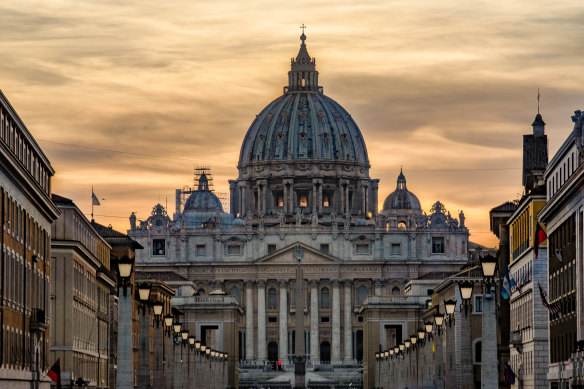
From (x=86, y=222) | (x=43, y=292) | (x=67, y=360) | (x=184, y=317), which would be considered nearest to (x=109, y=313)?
(x=86, y=222)

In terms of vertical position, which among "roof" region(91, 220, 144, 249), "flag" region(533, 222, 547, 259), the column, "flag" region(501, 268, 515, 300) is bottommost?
the column

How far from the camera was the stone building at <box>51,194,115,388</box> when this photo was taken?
8319 cm

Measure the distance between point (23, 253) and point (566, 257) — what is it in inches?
794

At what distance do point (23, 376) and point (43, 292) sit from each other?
29.5 feet

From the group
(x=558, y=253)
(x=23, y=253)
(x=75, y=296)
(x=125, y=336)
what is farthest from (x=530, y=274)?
(x=125, y=336)

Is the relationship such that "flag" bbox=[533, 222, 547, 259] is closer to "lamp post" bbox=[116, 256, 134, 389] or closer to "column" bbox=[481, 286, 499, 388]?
"column" bbox=[481, 286, 499, 388]

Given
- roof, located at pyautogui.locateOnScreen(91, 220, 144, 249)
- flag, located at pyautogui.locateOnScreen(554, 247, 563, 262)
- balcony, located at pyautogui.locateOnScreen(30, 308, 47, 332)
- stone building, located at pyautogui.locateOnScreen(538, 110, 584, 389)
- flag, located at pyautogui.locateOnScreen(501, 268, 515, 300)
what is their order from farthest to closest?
1. roof, located at pyautogui.locateOnScreen(91, 220, 144, 249)
2. flag, located at pyautogui.locateOnScreen(501, 268, 515, 300)
3. flag, located at pyautogui.locateOnScreen(554, 247, 563, 262)
4. balcony, located at pyautogui.locateOnScreen(30, 308, 47, 332)
5. stone building, located at pyautogui.locateOnScreen(538, 110, 584, 389)

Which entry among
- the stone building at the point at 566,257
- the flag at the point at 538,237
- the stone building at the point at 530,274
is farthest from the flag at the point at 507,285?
the stone building at the point at 566,257

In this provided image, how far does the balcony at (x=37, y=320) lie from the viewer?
6775cm

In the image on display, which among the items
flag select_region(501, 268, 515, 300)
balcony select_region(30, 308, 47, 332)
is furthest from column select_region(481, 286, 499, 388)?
flag select_region(501, 268, 515, 300)

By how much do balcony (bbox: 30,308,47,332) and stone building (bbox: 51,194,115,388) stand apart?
36.7ft

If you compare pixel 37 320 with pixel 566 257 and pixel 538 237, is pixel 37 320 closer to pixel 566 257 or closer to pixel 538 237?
pixel 566 257

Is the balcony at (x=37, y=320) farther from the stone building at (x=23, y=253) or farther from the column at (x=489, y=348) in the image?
the column at (x=489, y=348)

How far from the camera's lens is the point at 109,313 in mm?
107625
